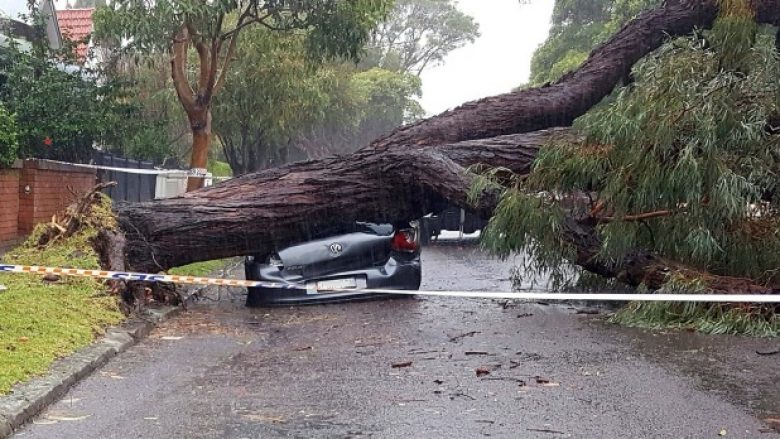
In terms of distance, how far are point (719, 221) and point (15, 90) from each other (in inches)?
469

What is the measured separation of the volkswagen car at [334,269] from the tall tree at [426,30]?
172 ft

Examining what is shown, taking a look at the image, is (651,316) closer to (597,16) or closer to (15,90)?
(15,90)

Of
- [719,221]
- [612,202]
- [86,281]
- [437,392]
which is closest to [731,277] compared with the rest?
[719,221]

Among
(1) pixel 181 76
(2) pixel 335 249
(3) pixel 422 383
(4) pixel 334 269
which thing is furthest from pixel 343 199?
(1) pixel 181 76

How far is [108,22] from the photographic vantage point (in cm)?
1602

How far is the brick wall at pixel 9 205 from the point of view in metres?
12.7

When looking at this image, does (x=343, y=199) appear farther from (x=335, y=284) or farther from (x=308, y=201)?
(x=335, y=284)

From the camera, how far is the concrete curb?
539 cm

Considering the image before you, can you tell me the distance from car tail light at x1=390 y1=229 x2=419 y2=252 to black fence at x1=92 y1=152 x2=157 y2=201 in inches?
→ 314

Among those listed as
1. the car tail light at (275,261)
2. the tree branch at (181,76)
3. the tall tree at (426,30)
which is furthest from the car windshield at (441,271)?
the tall tree at (426,30)

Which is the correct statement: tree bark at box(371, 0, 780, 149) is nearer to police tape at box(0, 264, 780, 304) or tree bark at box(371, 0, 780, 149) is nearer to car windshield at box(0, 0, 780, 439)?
car windshield at box(0, 0, 780, 439)

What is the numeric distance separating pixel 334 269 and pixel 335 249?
0.23 m

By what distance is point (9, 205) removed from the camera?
13.0 metres

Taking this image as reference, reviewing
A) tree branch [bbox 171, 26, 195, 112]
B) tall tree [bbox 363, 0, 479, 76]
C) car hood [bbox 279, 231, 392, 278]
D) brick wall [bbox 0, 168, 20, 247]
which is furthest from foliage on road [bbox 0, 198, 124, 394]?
tall tree [bbox 363, 0, 479, 76]
